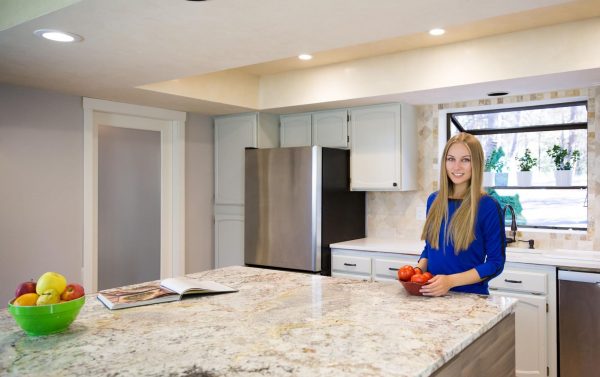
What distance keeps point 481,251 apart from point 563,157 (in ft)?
6.83

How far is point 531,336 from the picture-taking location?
3096 mm

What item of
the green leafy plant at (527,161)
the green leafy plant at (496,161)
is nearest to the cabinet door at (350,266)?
the green leafy plant at (496,161)

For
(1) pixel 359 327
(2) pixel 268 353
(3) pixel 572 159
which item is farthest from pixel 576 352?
(2) pixel 268 353

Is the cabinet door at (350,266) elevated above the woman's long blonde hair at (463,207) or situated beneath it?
situated beneath

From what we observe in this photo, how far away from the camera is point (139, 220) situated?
165 inches

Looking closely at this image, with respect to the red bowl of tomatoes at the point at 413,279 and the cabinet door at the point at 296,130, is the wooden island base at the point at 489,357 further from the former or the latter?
the cabinet door at the point at 296,130

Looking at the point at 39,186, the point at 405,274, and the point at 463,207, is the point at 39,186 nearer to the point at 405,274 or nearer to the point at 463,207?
the point at 405,274

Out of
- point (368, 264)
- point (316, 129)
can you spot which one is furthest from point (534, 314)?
point (316, 129)

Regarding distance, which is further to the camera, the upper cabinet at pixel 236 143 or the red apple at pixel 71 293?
the upper cabinet at pixel 236 143

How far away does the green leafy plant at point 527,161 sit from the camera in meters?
3.85

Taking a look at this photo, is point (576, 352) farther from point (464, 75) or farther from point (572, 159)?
point (464, 75)

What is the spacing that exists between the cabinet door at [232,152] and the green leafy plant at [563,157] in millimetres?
2438

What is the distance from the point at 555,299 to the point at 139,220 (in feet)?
10.6

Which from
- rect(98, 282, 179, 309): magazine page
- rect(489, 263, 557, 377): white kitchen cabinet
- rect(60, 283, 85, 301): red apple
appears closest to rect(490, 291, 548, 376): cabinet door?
rect(489, 263, 557, 377): white kitchen cabinet
